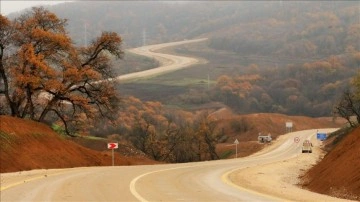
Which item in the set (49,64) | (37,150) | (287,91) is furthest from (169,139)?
Result: (287,91)

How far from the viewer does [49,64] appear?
4362 centimetres

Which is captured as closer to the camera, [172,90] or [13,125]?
[13,125]

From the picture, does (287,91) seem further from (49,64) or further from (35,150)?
(35,150)

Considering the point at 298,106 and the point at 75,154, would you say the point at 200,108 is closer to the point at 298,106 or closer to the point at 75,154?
the point at 298,106

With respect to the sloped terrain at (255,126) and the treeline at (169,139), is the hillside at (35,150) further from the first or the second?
the sloped terrain at (255,126)

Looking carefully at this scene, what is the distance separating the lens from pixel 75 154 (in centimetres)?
4056

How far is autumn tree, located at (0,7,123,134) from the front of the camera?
41.5m

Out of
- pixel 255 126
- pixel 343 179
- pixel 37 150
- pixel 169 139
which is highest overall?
pixel 343 179

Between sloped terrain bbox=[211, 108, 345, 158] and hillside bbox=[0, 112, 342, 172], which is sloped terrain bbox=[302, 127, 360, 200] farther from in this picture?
sloped terrain bbox=[211, 108, 345, 158]

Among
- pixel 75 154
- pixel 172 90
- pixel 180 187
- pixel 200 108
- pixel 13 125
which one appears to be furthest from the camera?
pixel 172 90

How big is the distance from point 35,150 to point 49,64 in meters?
10.2

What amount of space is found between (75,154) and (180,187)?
22.1m

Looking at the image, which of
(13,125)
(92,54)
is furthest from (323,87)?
(13,125)

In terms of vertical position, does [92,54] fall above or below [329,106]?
above
